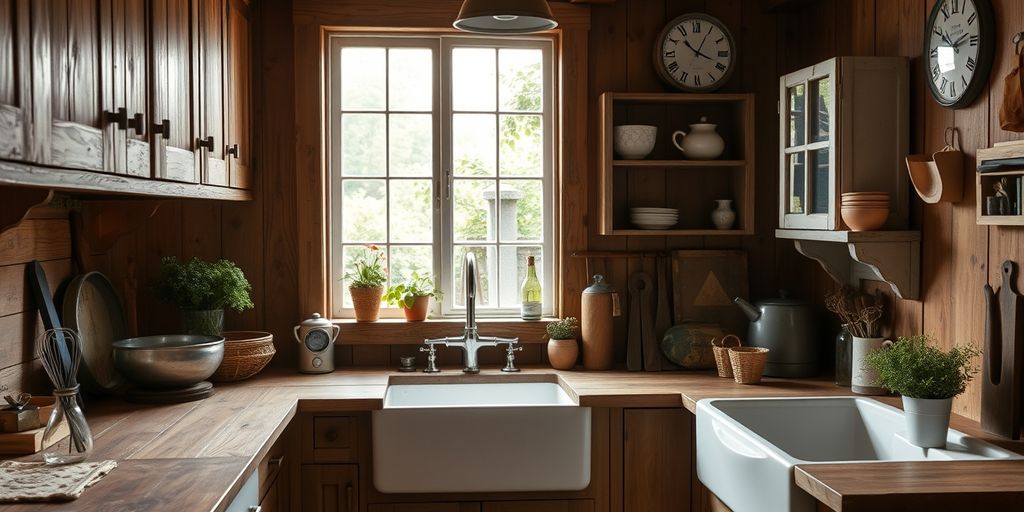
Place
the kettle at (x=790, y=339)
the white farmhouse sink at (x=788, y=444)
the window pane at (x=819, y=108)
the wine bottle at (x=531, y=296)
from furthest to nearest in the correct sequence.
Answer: the wine bottle at (x=531, y=296) → the kettle at (x=790, y=339) → the window pane at (x=819, y=108) → the white farmhouse sink at (x=788, y=444)

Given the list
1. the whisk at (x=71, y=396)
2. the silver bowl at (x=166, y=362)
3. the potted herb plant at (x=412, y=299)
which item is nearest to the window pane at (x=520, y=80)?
the potted herb plant at (x=412, y=299)

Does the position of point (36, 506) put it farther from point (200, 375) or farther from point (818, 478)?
point (818, 478)

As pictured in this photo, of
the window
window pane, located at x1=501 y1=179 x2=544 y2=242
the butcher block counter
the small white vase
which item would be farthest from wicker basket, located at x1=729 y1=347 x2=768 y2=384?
window pane, located at x1=501 y1=179 x2=544 y2=242

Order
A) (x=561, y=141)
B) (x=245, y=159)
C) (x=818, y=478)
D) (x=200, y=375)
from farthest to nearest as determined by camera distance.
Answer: (x=561, y=141)
(x=245, y=159)
(x=200, y=375)
(x=818, y=478)

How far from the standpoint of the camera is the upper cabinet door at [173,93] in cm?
217

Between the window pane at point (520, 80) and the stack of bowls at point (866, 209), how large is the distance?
1.29 metres

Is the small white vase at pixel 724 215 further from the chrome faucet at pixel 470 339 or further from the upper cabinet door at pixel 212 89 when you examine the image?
the upper cabinet door at pixel 212 89

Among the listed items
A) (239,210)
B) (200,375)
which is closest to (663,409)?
(200,375)

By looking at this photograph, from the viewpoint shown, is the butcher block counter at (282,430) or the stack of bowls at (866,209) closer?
the butcher block counter at (282,430)

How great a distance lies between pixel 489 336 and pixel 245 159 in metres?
1.08

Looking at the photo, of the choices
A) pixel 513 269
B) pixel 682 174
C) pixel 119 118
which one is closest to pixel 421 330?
pixel 513 269

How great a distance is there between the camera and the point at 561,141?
11.2 ft

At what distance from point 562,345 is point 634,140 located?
0.79 meters

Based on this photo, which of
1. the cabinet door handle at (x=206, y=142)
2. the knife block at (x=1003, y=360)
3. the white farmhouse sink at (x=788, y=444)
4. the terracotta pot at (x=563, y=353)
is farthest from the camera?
the terracotta pot at (x=563, y=353)
